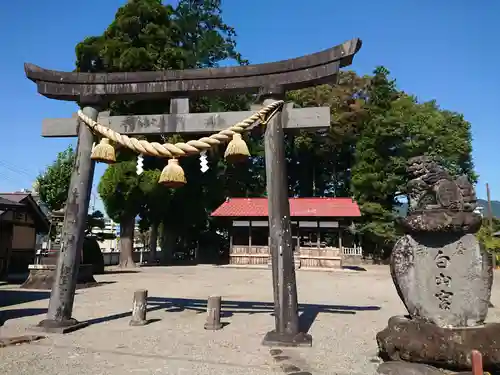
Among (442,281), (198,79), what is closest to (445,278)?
(442,281)

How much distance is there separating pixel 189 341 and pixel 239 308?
11.3ft

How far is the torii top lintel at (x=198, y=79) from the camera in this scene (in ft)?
20.7

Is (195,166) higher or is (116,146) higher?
(195,166)

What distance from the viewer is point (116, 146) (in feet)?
23.7

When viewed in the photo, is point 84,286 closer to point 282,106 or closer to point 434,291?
point 282,106

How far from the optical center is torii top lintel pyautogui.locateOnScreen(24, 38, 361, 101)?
630 cm

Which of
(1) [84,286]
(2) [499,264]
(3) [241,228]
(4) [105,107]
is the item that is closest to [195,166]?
(3) [241,228]

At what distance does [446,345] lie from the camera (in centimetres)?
424

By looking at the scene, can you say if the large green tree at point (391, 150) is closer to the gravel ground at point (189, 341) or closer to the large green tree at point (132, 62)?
the large green tree at point (132, 62)

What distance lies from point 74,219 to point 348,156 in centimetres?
3438

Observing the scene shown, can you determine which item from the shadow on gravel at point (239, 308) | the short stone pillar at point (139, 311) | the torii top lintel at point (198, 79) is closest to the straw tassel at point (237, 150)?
the torii top lintel at point (198, 79)

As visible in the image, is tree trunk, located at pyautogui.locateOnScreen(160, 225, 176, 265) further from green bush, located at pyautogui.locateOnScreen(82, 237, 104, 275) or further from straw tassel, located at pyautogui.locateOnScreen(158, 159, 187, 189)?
straw tassel, located at pyautogui.locateOnScreen(158, 159, 187, 189)

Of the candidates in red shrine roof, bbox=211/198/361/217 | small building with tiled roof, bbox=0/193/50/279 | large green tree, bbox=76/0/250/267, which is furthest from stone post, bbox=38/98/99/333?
red shrine roof, bbox=211/198/361/217

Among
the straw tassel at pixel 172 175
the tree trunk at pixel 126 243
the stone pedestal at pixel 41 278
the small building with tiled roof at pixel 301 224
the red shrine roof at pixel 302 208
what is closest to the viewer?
the straw tassel at pixel 172 175
